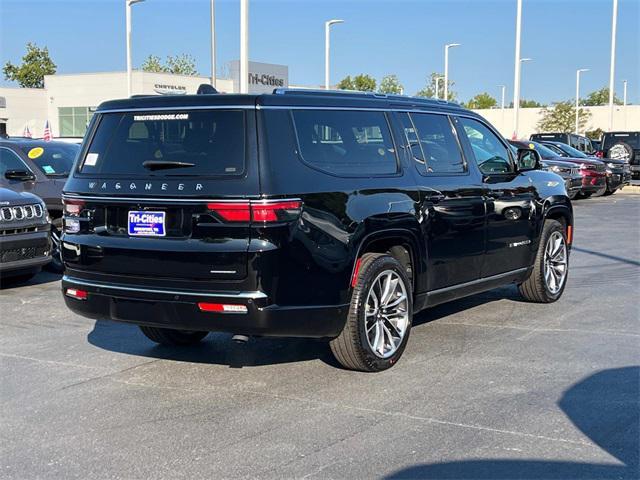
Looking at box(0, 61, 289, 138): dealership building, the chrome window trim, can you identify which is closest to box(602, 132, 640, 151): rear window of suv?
the chrome window trim

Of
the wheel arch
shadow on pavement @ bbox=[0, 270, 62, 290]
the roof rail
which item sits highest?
the roof rail

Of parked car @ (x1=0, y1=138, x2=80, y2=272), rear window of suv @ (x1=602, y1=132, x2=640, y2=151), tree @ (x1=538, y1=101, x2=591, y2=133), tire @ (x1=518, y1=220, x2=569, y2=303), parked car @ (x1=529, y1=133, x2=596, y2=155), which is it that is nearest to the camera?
tire @ (x1=518, y1=220, x2=569, y2=303)

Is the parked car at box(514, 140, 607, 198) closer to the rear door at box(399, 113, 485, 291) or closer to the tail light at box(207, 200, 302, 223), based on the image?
the rear door at box(399, 113, 485, 291)

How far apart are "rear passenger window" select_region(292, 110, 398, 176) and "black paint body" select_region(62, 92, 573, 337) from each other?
7 cm

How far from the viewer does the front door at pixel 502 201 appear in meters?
7.02

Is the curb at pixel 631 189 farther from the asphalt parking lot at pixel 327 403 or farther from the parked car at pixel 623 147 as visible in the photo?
the asphalt parking lot at pixel 327 403

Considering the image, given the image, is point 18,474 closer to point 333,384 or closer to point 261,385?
point 261,385

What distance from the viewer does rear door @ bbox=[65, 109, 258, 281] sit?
16.0 feet

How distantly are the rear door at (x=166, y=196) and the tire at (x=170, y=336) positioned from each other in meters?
1.09

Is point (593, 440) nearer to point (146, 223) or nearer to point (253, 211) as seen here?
point (253, 211)

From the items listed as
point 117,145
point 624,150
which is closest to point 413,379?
point 117,145

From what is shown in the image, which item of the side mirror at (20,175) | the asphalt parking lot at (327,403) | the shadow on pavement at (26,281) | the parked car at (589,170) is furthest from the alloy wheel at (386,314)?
the parked car at (589,170)

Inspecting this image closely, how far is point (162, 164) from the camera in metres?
5.16

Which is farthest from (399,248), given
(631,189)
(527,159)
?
(631,189)
